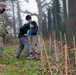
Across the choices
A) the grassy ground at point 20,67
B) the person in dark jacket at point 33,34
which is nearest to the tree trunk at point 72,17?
the person in dark jacket at point 33,34

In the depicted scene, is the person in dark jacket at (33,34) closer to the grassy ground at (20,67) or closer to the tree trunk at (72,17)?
the grassy ground at (20,67)

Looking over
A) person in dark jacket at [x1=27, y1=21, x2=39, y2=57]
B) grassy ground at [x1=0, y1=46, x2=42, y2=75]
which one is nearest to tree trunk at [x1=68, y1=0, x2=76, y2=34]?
person in dark jacket at [x1=27, y1=21, x2=39, y2=57]

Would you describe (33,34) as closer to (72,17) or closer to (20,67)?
(20,67)

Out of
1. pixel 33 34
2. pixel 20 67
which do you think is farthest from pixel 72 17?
pixel 20 67

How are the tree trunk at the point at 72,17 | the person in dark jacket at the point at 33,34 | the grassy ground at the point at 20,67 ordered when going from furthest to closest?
the tree trunk at the point at 72,17 → the person in dark jacket at the point at 33,34 → the grassy ground at the point at 20,67

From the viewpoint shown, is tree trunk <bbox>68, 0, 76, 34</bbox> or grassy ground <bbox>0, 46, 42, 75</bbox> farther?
tree trunk <bbox>68, 0, 76, 34</bbox>

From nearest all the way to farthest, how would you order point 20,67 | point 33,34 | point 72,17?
point 20,67, point 33,34, point 72,17

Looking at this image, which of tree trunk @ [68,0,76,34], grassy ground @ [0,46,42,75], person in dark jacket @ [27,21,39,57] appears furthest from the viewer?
tree trunk @ [68,0,76,34]

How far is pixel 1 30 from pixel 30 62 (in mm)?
1453

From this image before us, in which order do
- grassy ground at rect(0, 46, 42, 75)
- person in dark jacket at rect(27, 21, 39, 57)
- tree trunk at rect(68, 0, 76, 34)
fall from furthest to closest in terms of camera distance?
tree trunk at rect(68, 0, 76, 34) → person in dark jacket at rect(27, 21, 39, 57) → grassy ground at rect(0, 46, 42, 75)

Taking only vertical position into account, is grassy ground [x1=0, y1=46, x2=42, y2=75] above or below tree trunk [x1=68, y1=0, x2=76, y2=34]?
below

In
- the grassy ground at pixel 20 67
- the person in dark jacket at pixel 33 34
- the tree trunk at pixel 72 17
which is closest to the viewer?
the grassy ground at pixel 20 67

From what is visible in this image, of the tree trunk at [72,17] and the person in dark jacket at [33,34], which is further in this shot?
the tree trunk at [72,17]

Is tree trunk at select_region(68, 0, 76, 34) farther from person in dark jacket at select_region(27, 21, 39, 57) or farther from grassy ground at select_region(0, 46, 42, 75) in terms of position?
grassy ground at select_region(0, 46, 42, 75)
